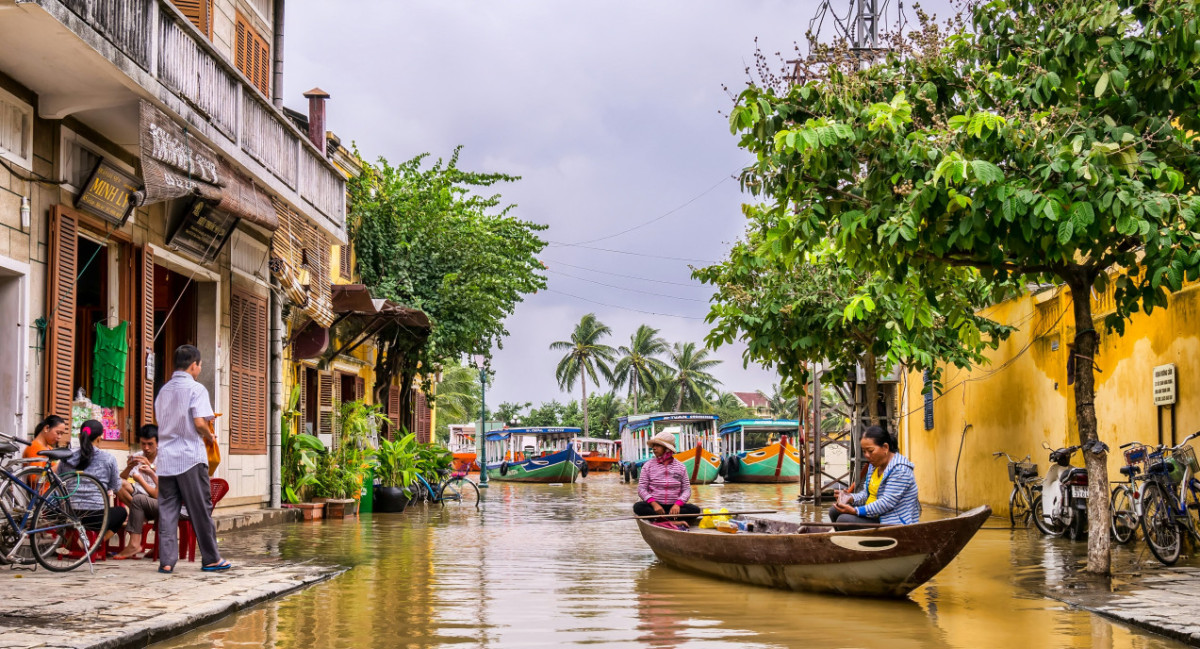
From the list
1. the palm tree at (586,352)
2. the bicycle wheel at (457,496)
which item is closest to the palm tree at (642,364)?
the palm tree at (586,352)

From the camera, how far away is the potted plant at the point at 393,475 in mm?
20547

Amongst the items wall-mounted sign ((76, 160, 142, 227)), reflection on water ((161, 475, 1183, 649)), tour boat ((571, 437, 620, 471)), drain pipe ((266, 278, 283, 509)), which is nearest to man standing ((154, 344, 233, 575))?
reflection on water ((161, 475, 1183, 649))

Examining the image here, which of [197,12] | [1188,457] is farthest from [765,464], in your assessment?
[197,12]

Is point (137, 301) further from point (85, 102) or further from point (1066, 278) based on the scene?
point (1066, 278)

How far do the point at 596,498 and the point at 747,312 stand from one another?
1433 cm

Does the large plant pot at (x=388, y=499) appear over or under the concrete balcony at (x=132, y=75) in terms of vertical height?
under

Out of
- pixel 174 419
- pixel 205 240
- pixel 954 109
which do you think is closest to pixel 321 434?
pixel 205 240

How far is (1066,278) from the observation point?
10.6 m

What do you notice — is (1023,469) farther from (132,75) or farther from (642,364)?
(642,364)

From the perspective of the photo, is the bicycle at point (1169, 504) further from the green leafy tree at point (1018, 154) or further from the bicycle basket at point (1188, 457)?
the green leafy tree at point (1018, 154)

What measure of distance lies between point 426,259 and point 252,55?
892cm

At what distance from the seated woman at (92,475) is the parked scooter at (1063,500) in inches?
402

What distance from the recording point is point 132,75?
10641mm

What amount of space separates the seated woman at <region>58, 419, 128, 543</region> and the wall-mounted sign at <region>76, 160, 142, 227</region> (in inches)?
107
